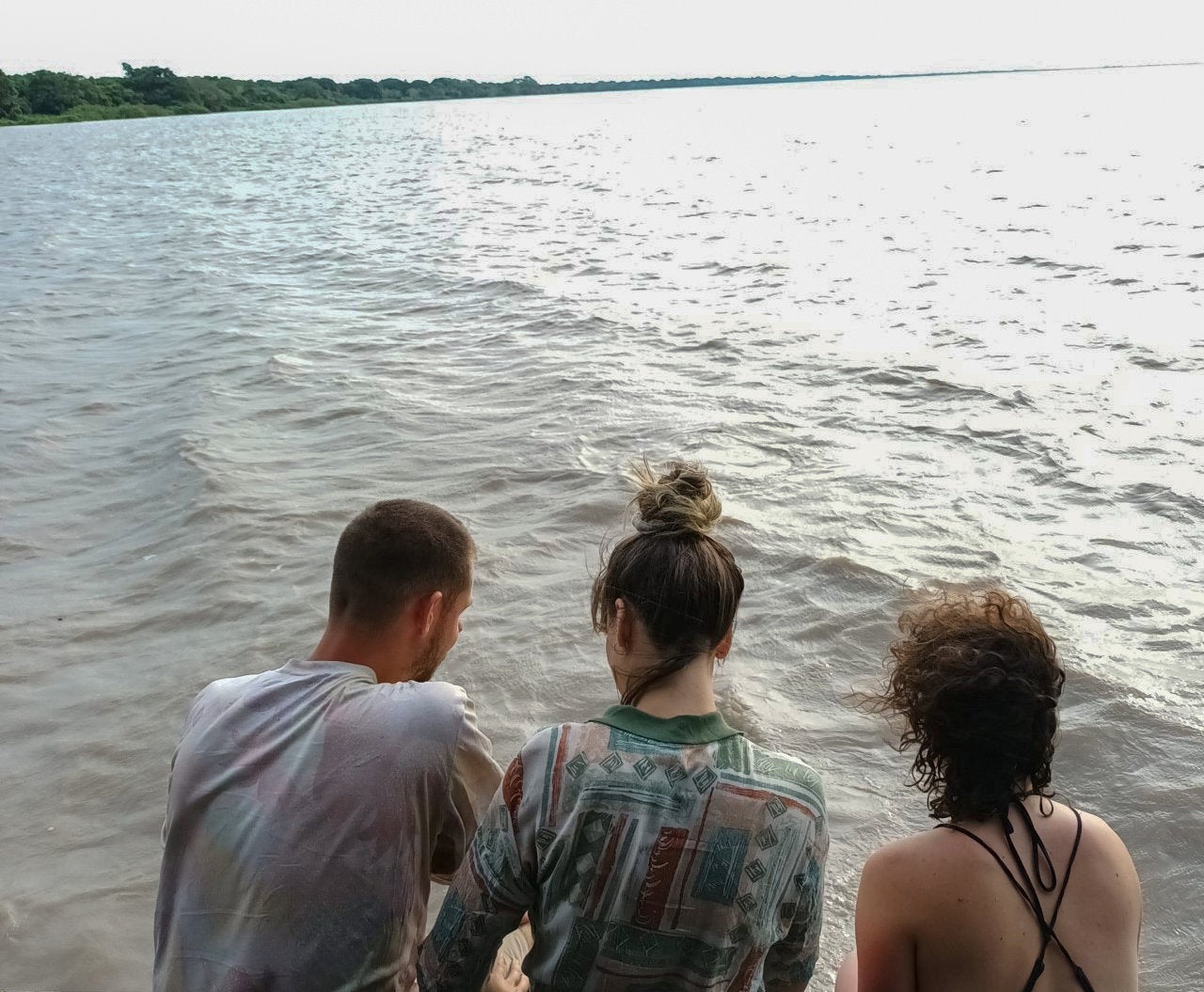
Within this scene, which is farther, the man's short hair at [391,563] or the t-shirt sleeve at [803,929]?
the man's short hair at [391,563]

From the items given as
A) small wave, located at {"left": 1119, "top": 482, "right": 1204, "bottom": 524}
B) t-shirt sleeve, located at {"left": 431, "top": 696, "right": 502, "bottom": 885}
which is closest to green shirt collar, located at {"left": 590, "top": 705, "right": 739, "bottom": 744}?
t-shirt sleeve, located at {"left": 431, "top": 696, "right": 502, "bottom": 885}

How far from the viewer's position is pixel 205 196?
2567cm

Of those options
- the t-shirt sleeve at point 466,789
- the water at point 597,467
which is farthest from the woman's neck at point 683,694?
the water at point 597,467

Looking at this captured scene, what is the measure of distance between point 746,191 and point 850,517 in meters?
17.9

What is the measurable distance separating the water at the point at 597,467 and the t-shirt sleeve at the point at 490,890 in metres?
1.24

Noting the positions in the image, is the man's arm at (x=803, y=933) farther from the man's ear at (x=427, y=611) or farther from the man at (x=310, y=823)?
the man's ear at (x=427, y=611)

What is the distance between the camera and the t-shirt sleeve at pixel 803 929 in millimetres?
1805

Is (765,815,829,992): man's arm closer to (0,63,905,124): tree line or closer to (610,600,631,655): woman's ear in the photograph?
(610,600,631,655): woman's ear

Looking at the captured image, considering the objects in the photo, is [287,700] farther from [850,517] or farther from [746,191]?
[746,191]

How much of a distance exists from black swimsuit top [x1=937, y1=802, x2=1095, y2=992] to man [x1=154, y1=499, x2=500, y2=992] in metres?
0.91

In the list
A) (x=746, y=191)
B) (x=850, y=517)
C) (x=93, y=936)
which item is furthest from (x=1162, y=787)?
(x=746, y=191)

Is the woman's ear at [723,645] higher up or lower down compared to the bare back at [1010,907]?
higher up

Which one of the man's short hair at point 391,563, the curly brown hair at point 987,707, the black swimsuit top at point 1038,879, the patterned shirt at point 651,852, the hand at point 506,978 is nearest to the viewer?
the patterned shirt at point 651,852

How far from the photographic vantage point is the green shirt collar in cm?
176
